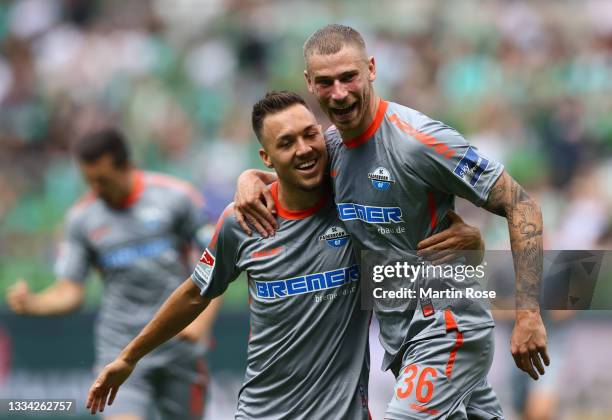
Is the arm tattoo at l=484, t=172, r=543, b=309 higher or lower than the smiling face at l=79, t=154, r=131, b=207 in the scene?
lower

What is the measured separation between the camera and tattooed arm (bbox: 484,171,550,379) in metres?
5.12

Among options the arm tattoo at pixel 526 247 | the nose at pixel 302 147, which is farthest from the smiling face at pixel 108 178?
the arm tattoo at pixel 526 247

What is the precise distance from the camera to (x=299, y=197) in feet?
19.5

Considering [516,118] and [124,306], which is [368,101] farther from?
[516,118]

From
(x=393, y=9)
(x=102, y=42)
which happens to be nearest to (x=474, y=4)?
(x=393, y=9)

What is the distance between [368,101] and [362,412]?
5.22 feet

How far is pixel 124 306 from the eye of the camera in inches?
338

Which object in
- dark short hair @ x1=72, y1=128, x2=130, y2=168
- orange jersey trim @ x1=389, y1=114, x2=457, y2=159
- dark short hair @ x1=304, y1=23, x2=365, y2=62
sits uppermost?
dark short hair @ x1=72, y1=128, x2=130, y2=168

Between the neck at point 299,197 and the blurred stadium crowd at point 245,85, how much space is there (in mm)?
6141

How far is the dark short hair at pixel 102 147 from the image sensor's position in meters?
8.33

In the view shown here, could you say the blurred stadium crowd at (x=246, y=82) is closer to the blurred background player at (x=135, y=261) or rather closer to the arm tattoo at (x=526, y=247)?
the blurred background player at (x=135, y=261)

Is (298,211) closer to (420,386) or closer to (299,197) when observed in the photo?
(299,197)

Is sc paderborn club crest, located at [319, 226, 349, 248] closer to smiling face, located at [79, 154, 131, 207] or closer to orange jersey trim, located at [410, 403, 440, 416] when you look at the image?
orange jersey trim, located at [410, 403, 440, 416]

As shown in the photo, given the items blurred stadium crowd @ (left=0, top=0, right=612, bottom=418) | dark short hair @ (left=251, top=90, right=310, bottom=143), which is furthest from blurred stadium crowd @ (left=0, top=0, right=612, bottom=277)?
dark short hair @ (left=251, top=90, right=310, bottom=143)
